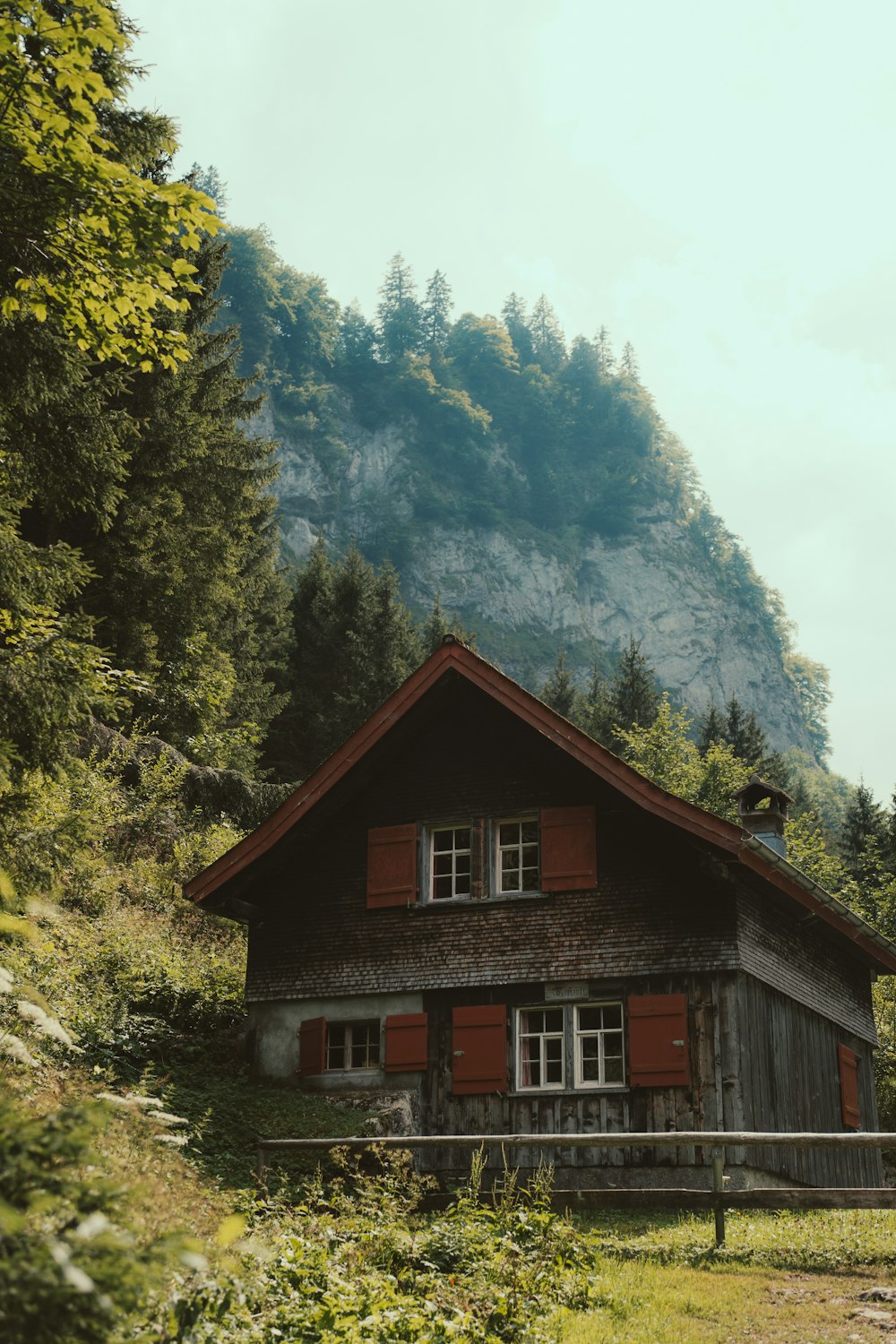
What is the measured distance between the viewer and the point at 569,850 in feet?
59.9

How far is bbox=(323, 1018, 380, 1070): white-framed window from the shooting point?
1889 cm

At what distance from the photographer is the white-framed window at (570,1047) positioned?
17.6 metres

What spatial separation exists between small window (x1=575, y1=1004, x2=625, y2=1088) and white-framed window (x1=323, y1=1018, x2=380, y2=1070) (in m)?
2.94

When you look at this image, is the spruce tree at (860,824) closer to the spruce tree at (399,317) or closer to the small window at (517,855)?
the small window at (517,855)

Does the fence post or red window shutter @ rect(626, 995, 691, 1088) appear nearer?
the fence post

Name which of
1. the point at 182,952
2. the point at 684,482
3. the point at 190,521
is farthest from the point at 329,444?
the point at 182,952

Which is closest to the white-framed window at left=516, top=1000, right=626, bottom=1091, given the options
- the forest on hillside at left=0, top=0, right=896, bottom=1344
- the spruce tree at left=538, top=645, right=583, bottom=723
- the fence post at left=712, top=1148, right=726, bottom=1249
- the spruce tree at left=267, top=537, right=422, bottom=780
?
the forest on hillside at left=0, top=0, right=896, bottom=1344

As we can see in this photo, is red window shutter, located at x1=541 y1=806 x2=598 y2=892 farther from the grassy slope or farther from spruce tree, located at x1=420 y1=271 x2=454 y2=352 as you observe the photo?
spruce tree, located at x1=420 y1=271 x2=454 y2=352

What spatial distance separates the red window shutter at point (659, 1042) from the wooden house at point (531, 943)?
3cm

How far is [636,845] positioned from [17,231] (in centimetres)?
1095

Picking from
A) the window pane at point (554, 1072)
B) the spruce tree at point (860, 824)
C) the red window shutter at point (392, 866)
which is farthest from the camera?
the spruce tree at point (860, 824)

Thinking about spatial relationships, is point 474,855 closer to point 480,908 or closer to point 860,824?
point 480,908

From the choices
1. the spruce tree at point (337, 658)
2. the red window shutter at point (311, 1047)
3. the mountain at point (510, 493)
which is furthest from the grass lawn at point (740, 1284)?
the mountain at point (510, 493)

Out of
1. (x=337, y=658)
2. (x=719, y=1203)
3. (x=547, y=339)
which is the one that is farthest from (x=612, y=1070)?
(x=547, y=339)
